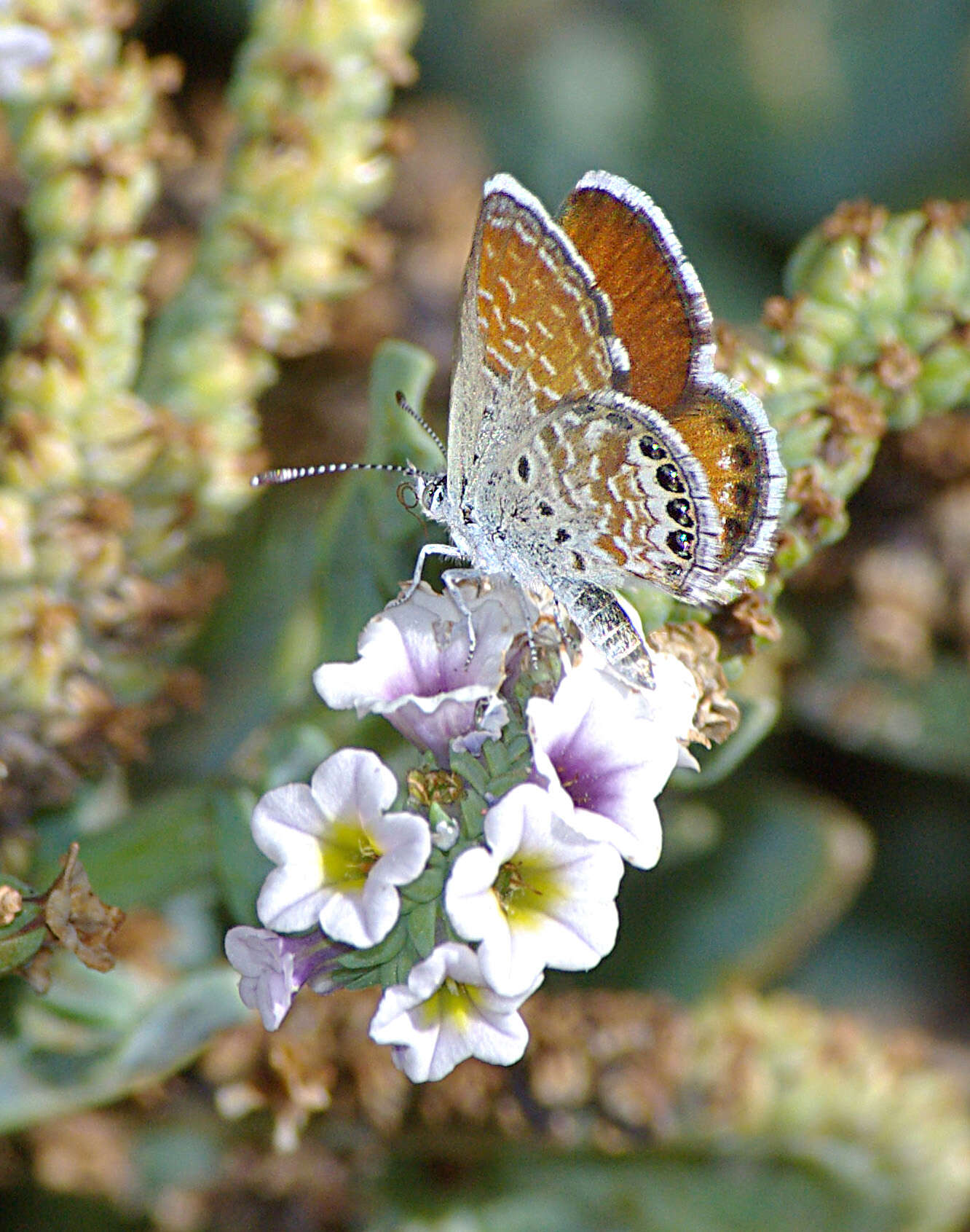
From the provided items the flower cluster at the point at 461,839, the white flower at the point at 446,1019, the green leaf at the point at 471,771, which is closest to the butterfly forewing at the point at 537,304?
the flower cluster at the point at 461,839

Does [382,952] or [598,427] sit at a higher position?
[598,427]

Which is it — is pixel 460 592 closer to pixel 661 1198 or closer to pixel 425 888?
pixel 425 888

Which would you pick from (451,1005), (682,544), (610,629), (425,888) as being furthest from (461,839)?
(682,544)

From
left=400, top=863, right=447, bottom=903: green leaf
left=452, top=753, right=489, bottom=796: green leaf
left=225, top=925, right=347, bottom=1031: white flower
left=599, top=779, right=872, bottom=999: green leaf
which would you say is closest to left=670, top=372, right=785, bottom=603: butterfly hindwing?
left=452, top=753, right=489, bottom=796: green leaf

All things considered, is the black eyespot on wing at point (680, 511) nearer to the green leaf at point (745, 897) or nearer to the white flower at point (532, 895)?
the white flower at point (532, 895)

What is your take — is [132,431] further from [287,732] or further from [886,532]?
[886,532]

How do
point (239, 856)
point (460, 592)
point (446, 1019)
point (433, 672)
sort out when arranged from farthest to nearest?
point (239, 856) < point (460, 592) < point (433, 672) < point (446, 1019)

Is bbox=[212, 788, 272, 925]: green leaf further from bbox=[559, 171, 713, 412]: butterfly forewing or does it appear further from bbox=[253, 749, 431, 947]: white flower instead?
bbox=[559, 171, 713, 412]: butterfly forewing
